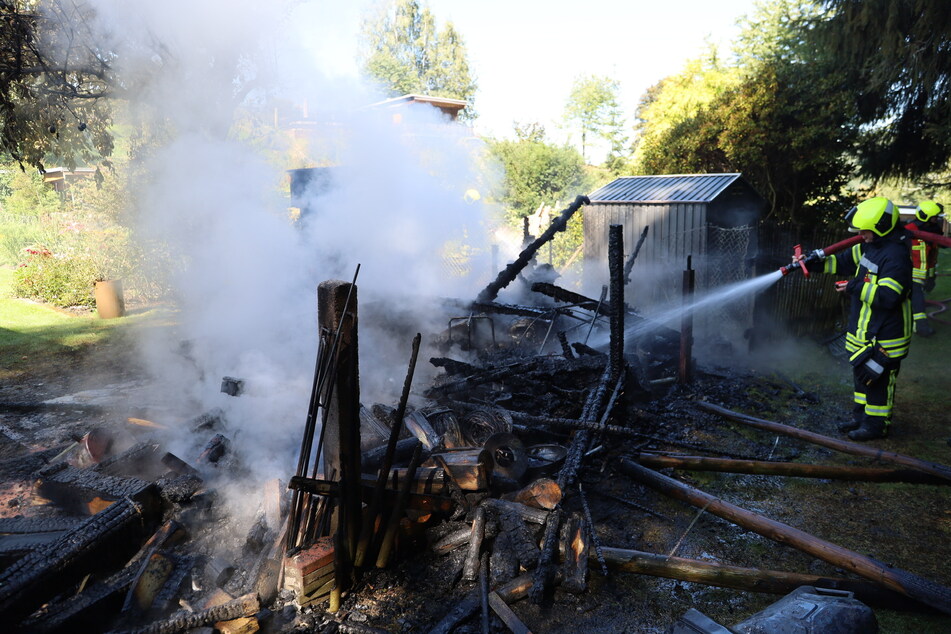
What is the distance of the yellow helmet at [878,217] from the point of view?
554 centimetres

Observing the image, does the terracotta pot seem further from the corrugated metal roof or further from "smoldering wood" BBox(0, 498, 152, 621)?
the corrugated metal roof

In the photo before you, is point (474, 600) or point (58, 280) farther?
point (58, 280)

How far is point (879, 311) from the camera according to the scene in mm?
5625

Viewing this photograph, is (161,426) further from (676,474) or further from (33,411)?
(676,474)

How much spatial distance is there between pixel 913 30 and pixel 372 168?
1047 cm

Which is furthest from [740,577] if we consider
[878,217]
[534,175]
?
[534,175]

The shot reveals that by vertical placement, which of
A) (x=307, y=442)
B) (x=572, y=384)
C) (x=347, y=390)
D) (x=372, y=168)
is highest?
(x=372, y=168)

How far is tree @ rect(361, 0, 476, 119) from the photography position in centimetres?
3253

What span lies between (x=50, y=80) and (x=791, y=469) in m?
8.97

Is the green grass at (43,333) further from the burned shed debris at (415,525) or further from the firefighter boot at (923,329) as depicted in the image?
the firefighter boot at (923,329)

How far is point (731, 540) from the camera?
4.10 meters

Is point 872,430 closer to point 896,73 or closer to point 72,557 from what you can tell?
point 72,557

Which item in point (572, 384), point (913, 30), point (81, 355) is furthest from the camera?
point (913, 30)

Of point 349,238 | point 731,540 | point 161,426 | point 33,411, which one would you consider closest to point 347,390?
point 731,540
